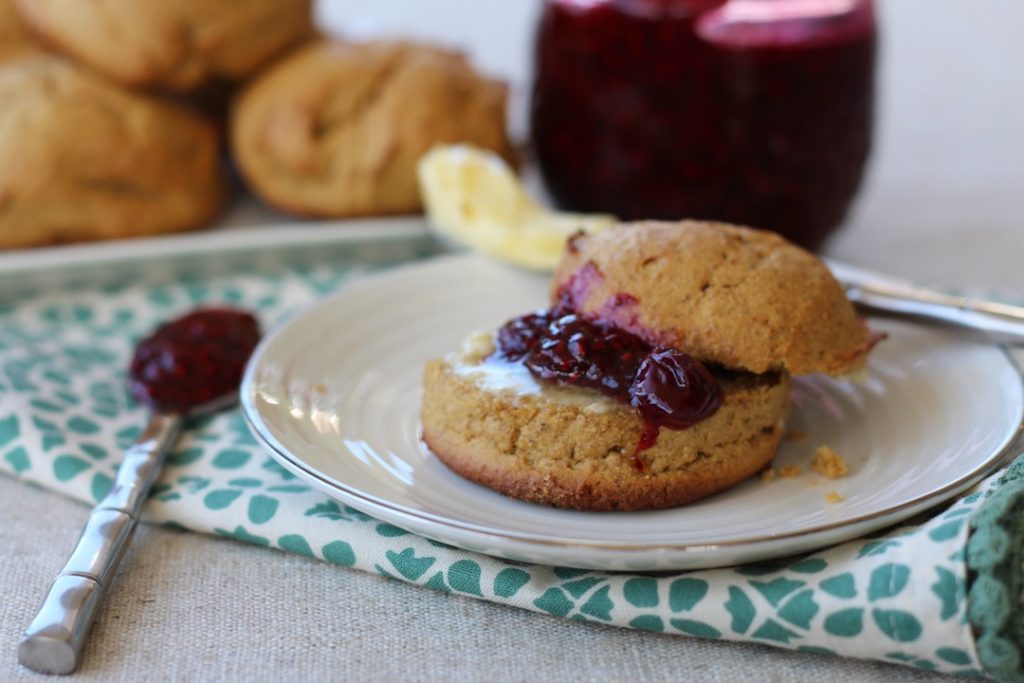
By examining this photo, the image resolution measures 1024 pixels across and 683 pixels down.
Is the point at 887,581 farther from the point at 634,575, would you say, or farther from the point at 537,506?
the point at 537,506

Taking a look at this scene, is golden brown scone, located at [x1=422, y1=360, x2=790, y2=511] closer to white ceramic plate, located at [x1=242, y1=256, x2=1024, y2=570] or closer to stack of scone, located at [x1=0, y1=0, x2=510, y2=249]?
white ceramic plate, located at [x1=242, y1=256, x2=1024, y2=570]

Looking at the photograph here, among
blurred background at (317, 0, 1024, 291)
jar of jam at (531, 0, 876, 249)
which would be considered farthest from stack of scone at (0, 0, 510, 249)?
jar of jam at (531, 0, 876, 249)

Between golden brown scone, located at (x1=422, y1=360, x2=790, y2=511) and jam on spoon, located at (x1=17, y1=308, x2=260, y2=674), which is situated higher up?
golden brown scone, located at (x1=422, y1=360, x2=790, y2=511)

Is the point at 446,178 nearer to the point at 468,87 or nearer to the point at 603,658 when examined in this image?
the point at 468,87

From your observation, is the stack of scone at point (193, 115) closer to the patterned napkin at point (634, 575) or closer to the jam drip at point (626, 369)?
the patterned napkin at point (634, 575)

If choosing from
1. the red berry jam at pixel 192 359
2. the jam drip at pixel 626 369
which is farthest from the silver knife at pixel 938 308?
the red berry jam at pixel 192 359
